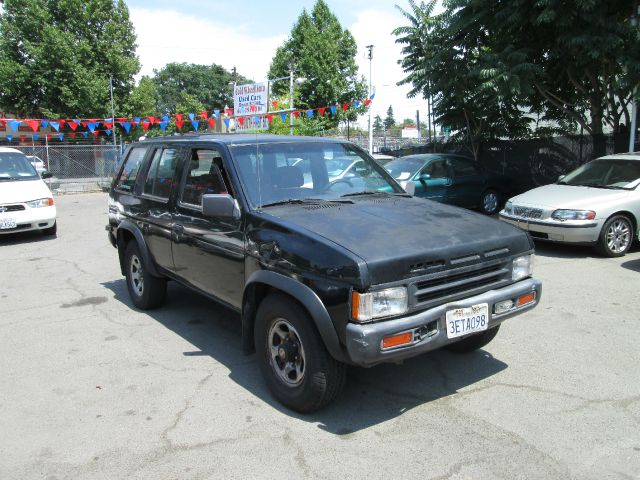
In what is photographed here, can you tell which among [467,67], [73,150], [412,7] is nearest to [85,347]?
[467,67]

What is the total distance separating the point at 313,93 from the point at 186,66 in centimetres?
5406

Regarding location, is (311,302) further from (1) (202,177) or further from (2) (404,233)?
(1) (202,177)

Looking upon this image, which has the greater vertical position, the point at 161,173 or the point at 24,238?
the point at 161,173

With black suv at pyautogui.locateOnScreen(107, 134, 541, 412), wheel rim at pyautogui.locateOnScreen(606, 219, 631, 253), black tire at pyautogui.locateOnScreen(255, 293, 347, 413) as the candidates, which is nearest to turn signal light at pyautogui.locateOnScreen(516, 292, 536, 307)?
black suv at pyautogui.locateOnScreen(107, 134, 541, 412)

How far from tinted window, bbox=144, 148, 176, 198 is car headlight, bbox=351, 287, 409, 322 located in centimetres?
270

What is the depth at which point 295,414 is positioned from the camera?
358 centimetres

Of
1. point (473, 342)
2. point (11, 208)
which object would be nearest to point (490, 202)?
point (473, 342)

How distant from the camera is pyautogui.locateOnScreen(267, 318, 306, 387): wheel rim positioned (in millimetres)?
3523

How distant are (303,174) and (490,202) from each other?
9490mm

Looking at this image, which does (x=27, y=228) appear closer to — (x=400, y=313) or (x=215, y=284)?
(x=215, y=284)

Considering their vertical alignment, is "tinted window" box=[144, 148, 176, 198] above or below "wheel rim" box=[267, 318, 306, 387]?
above

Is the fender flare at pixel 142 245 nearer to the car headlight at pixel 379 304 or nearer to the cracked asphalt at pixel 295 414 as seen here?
the cracked asphalt at pixel 295 414

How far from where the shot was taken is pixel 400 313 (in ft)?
10.3

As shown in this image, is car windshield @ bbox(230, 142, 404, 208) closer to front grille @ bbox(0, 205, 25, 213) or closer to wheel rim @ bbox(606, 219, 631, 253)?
wheel rim @ bbox(606, 219, 631, 253)
